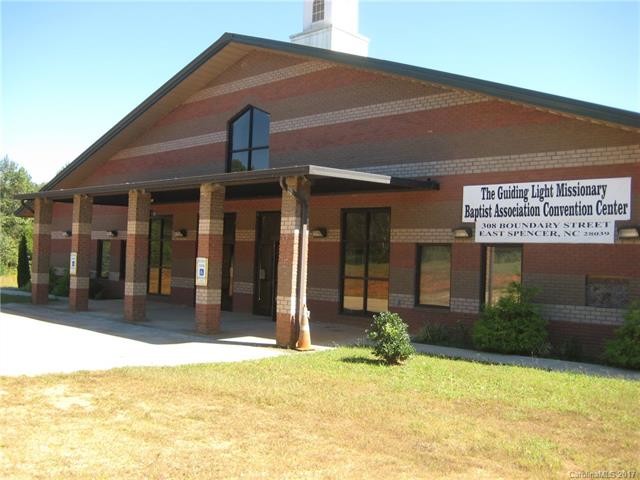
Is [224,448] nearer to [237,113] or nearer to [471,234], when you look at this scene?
[471,234]

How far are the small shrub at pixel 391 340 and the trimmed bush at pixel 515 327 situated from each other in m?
2.48

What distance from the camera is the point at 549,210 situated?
12.8 m

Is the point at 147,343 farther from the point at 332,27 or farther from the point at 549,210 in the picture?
the point at 332,27

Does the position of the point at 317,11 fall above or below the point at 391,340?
above

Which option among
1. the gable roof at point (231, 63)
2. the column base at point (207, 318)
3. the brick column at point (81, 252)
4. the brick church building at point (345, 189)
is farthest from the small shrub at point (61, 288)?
Result: the column base at point (207, 318)

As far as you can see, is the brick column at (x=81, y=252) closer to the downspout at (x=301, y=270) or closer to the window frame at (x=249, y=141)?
the window frame at (x=249, y=141)

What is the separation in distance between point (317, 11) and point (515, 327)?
1593 centimetres

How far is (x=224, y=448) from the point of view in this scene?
20.6 feet

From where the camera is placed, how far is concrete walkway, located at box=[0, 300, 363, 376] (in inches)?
427

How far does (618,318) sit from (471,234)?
3428 millimetres

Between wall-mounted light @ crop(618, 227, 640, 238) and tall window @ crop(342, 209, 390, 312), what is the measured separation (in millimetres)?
5629

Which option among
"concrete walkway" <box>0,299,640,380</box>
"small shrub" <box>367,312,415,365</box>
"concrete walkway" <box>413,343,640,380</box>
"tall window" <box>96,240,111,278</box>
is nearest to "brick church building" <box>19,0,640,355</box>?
"concrete walkway" <box>0,299,640,380</box>

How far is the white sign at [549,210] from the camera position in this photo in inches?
473

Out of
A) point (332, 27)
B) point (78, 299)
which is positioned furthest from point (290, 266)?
point (332, 27)
